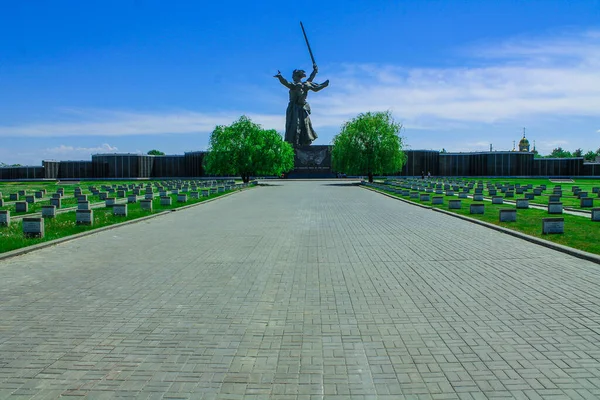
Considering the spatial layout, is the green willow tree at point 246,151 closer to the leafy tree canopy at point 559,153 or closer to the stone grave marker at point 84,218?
the stone grave marker at point 84,218

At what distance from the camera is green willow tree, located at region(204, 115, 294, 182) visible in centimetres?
5219

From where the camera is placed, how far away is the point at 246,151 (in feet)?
171

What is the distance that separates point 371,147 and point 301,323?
4477cm

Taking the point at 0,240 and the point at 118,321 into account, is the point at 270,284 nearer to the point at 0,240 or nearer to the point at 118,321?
the point at 118,321

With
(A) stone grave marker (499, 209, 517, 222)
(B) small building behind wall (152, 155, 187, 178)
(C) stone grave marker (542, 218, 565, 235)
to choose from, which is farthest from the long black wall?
(C) stone grave marker (542, 218, 565, 235)

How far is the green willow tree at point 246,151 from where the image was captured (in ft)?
171

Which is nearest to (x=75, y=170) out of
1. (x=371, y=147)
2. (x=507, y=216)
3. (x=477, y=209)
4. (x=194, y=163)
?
(x=194, y=163)

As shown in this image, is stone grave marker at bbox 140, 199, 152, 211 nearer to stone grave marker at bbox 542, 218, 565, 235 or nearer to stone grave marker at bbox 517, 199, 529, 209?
stone grave marker at bbox 542, 218, 565, 235

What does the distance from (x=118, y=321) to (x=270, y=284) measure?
2.45 metres

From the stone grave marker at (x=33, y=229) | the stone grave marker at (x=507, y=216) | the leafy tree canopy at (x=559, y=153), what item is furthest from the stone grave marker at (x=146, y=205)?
the leafy tree canopy at (x=559, y=153)

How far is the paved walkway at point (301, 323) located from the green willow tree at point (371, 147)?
126ft

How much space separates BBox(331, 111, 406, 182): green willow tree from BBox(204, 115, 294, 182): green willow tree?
741 centimetres

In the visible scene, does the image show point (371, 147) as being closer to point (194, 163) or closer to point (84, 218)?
point (84, 218)

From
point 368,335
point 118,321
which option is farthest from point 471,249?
point 118,321
